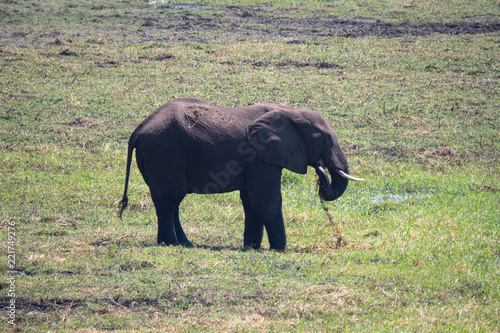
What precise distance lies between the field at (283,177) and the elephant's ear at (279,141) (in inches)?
43.5

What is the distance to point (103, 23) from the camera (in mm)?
22078

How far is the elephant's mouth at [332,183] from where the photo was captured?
8820 mm

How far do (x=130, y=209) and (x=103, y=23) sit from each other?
42.9ft

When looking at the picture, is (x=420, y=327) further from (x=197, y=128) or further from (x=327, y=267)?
(x=197, y=128)

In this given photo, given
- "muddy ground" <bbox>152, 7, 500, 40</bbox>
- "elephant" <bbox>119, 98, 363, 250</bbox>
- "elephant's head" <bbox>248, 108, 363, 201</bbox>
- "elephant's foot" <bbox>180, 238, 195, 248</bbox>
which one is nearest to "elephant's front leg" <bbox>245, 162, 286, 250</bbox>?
"elephant" <bbox>119, 98, 363, 250</bbox>

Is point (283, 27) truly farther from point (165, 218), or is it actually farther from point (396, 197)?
point (165, 218)

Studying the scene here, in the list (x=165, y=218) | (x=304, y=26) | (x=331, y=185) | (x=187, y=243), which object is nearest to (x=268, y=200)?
(x=331, y=185)

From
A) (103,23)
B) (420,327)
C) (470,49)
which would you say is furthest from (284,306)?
(103,23)

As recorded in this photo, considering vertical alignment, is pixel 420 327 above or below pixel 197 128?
below

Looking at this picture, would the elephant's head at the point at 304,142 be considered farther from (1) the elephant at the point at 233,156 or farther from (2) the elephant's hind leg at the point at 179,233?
(2) the elephant's hind leg at the point at 179,233

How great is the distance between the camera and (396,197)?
37.7ft

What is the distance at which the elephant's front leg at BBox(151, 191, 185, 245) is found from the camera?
27.8ft

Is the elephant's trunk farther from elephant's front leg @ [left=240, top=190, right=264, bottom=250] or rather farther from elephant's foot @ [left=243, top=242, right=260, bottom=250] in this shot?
elephant's foot @ [left=243, top=242, right=260, bottom=250]

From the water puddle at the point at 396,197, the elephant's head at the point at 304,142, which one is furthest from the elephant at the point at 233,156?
the water puddle at the point at 396,197
